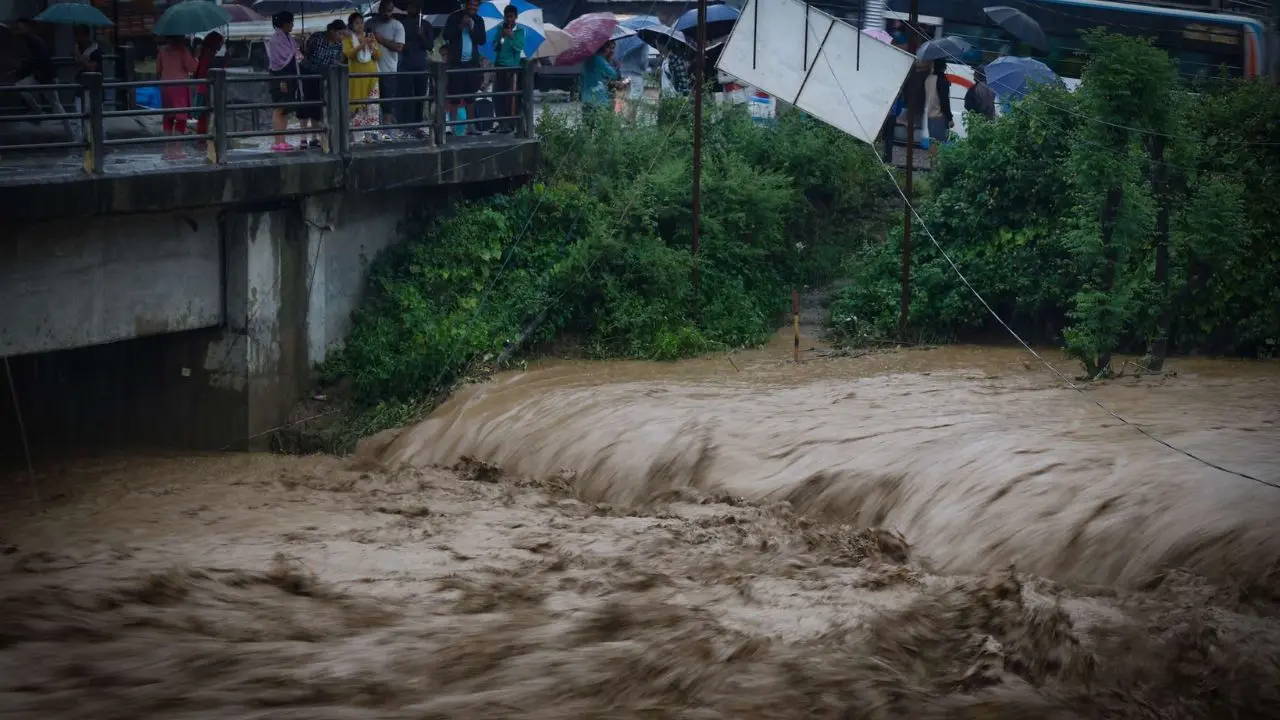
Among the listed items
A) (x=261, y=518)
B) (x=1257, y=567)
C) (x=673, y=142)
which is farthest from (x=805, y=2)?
(x=1257, y=567)

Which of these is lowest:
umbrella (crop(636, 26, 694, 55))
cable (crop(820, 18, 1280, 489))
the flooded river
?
the flooded river

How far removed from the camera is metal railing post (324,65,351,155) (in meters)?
16.0

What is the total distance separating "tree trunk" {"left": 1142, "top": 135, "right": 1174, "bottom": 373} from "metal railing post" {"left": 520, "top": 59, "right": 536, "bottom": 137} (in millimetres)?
7691

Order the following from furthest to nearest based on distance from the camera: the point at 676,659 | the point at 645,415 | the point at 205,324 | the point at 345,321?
the point at 345,321 < the point at 205,324 < the point at 645,415 < the point at 676,659

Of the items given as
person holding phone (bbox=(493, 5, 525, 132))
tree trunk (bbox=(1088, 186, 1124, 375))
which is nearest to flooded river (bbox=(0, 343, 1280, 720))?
tree trunk (bbox=(1088, 186, 1124, 375))

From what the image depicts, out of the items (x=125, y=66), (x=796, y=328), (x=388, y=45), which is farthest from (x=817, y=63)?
(x=125, y=66)

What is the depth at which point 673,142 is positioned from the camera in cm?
1964

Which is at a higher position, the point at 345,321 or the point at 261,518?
the point at 345,321

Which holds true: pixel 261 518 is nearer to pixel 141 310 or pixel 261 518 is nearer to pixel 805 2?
pixel 141 310

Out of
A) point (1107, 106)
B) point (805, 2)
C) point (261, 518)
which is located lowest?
point (261, 518)

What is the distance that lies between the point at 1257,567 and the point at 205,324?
1099 cm

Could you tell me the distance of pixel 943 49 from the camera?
20.0 metres

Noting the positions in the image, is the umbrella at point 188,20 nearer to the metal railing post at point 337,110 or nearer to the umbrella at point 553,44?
the metal railing post at point 337,110

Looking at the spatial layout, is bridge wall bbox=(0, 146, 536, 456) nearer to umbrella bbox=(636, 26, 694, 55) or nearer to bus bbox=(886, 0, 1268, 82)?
umbrella bbox=(636, 26, 694, 55)
